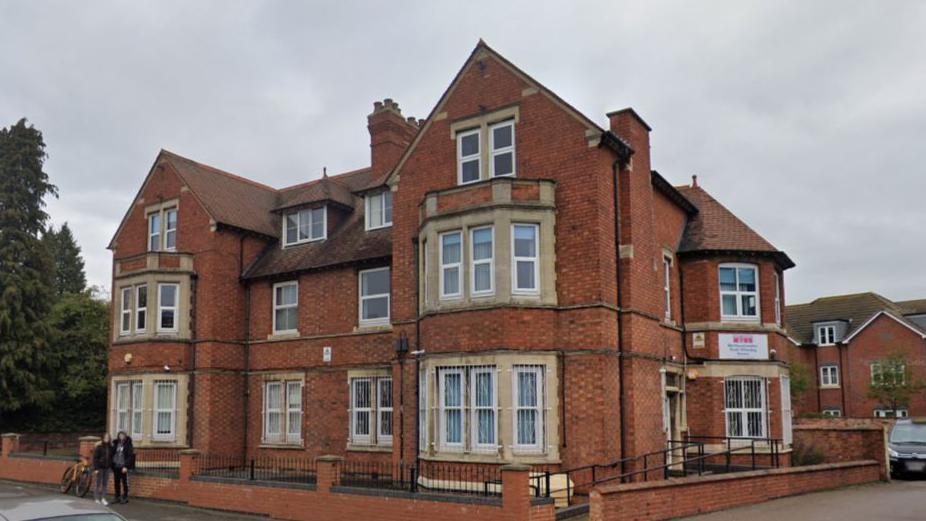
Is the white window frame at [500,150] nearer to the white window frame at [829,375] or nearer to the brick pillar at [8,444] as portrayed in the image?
the brick pillar at [8,444]

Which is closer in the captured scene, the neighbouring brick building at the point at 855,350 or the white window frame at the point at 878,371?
the white window frame at the point at 878,371

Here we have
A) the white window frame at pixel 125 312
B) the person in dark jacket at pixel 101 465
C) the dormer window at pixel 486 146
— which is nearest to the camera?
the dormer window at pixel 486 146

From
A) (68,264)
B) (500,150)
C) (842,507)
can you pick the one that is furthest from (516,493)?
(68,264)

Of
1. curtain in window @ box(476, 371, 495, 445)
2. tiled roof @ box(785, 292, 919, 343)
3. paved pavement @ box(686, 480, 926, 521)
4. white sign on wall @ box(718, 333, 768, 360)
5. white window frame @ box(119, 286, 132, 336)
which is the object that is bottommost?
paved pavement @ box(686, 480, 926, 521)

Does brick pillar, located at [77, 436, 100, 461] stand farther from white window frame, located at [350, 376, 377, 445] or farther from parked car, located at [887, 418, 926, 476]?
parked car, located at [887, 418, 926, 476]

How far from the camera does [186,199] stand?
25312 millimetres

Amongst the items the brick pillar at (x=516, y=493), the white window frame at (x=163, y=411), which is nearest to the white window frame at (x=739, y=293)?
the brick pillar at (x=516, y=493)

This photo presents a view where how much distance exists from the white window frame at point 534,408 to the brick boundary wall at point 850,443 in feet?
30.9

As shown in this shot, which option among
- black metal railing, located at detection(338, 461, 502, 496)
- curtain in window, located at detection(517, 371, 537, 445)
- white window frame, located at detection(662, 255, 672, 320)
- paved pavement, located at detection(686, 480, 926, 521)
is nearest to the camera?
paved pavement, located at detection(686, 480, 926, 521)

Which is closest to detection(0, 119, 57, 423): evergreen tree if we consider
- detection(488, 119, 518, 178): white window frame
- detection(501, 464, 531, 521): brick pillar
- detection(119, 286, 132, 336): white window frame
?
detection(119, 286, 132, 336): white window frame

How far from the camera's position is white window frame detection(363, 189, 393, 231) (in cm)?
2319

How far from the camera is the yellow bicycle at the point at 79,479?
67.2 feet

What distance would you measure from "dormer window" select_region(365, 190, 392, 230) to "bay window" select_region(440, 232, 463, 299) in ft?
18.6

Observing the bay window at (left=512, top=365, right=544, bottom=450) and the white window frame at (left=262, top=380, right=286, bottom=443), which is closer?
the bay window at (left=512, top=365, right=544, bottom=450)
